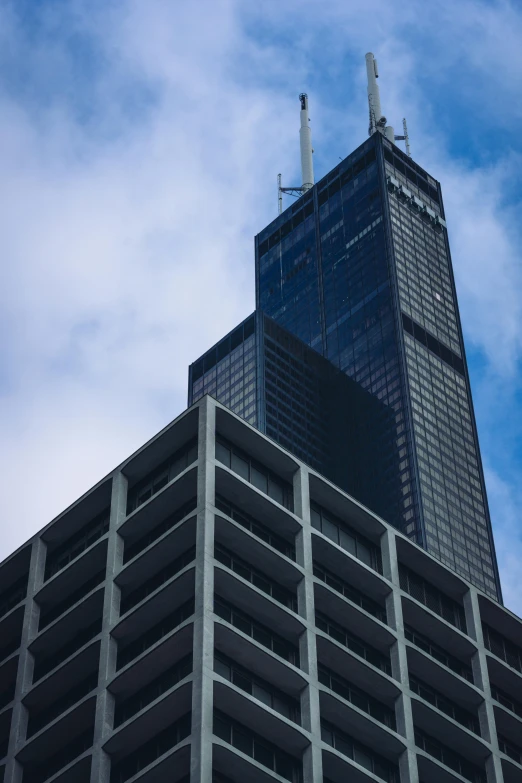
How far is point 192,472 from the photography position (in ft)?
264

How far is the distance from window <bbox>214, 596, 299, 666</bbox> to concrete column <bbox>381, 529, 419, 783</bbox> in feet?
27.7

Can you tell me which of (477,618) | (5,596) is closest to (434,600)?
(477,618)

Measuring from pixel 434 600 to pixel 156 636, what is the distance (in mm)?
24698

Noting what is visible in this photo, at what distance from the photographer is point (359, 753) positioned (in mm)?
80875

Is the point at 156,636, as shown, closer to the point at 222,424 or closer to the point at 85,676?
the point at 85,676

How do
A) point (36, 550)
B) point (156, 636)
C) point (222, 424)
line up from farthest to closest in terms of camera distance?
point (36, 550), point (222, 424), point (156, 636)

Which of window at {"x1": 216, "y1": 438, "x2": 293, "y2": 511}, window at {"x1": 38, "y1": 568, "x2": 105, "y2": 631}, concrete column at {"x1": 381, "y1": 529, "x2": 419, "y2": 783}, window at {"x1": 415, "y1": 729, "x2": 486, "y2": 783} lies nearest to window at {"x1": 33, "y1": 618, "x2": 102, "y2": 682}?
window at {"x1": 38, "y1": 568, "x2": 105, "y2": 631}

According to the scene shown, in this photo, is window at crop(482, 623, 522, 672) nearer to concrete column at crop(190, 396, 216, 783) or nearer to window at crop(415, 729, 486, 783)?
window at crop(415, 729, 486, 783)

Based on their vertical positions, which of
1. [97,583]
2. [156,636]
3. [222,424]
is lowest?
[156,636]

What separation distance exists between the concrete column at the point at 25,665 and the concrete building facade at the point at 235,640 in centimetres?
13

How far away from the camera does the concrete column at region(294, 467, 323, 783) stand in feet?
243

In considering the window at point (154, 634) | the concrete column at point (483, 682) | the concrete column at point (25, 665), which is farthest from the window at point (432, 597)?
the concrete column at point (25, 665)

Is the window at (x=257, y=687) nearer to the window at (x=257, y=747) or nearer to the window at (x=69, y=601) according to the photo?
the window at (x=257, y=747)

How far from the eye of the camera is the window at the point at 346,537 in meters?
88.8
